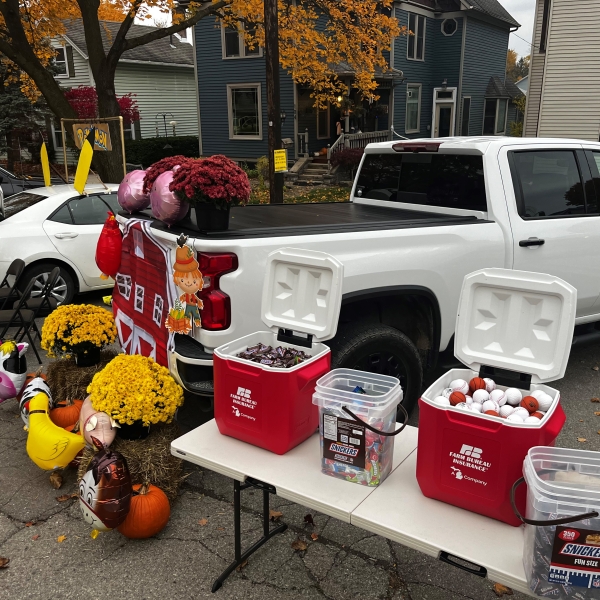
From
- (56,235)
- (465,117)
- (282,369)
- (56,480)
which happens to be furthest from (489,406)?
(465,117)

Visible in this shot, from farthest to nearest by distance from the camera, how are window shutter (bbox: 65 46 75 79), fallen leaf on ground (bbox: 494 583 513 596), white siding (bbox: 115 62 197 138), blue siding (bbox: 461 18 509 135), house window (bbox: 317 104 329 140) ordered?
1. white siding (bbox: 115 62 197 138)
2. window shutter (bbox: 65 46 75 79)
3. blue siding (bbox: 461 18 509 135)
4. house window (bbox: 317 104 329 140)
5. fallen leaf on ground (bbox: 494 583 513 596)

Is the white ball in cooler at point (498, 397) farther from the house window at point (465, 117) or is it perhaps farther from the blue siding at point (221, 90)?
the house window at point (465, 117)

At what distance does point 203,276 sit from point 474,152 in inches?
90.6

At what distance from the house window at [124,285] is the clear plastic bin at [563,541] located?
3.17 meters

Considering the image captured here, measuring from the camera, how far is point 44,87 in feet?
37.3

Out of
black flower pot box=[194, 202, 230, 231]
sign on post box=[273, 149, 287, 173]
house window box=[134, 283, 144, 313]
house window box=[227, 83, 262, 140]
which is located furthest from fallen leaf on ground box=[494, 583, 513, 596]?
house window box=[227, 83, 262, 140]

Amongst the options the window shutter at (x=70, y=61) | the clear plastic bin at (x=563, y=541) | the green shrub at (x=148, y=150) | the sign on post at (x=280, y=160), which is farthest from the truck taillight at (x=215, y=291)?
the window shutter at (x=70, y=61)

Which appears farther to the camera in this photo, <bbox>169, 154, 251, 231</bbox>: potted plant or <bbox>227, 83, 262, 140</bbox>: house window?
<bbox>227, 83, 262, 140</bbox>: house window

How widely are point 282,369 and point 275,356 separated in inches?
13.0

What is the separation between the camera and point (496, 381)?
2.53 metres

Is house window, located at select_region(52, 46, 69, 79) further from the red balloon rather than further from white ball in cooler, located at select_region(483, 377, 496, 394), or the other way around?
white ball in cooler, located at select_region(483, 377, 496, 394)

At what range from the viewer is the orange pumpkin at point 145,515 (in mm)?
3115

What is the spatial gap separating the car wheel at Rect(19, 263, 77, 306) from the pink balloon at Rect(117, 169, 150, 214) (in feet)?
10.2

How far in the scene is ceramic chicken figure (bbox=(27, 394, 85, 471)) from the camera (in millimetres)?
3564
